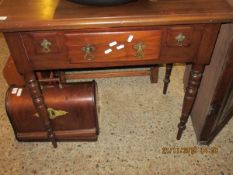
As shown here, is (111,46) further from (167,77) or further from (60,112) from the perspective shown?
(167,77)

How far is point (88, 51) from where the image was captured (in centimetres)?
94

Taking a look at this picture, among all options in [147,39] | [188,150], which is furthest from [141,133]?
[147,39]

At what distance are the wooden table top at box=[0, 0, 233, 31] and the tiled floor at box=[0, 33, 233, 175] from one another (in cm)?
80

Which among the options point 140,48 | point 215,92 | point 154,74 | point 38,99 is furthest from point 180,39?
point 154,74

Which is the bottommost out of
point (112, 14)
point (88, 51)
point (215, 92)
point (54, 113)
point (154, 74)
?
point (154, 74)

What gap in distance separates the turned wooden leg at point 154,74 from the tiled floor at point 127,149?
150mm

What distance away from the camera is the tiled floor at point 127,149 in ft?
4.36

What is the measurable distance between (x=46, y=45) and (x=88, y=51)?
16 centimetres

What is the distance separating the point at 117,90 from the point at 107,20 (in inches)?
38.0

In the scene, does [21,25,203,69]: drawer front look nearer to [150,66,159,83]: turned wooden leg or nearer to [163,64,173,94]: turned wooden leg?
[163,64,173,94]: turned wooden leg

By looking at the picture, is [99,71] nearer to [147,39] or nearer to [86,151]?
[86,151]

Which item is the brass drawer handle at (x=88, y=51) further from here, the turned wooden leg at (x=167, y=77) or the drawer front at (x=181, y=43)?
the turned wooden leg at (x=167, y=77)

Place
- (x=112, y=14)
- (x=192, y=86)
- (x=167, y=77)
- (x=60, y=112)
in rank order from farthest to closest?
1. (x=167, y=77)
2. (x=60, y=112)
3. (x=192, y=86)
4. (x=112, y=14)
